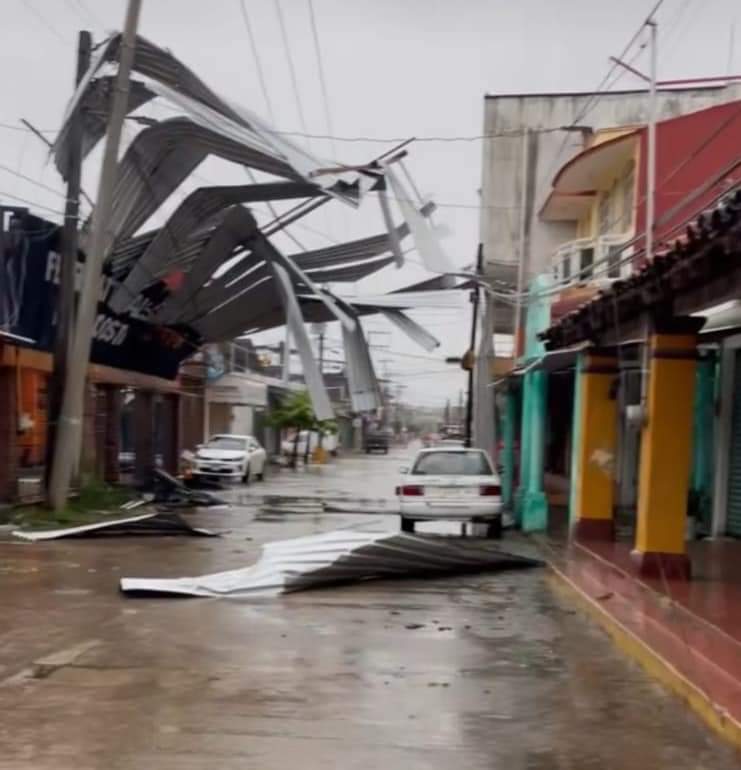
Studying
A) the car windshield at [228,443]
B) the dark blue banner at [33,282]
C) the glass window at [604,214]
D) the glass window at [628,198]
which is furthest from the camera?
the car windshield at [228,443]

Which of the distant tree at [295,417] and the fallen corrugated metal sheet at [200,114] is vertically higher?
the fallen corrugated metal sheet at [200,114]

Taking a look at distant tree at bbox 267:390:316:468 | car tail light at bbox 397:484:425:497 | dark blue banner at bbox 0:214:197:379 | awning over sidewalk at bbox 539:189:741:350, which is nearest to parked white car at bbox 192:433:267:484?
dark blue banner at bbox 0:214:197:379

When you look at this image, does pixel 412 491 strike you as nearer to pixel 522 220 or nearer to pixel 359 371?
pixel 359 371

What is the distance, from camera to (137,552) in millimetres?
16906

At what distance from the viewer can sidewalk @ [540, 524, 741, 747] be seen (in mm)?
7754

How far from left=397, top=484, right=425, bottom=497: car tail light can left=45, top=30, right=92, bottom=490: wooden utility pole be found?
20.9 ft

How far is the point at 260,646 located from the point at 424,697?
2.10 m

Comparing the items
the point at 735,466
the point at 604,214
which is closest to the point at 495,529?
the point at 735,466

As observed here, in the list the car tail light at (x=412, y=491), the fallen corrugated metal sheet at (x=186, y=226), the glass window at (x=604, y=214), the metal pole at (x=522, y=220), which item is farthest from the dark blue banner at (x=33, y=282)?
the glass window at (x=604, y=214)

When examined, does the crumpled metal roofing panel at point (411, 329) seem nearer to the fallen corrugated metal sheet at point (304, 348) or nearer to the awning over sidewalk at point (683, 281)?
the fallen corrugated metal sheet at point (304, 348)

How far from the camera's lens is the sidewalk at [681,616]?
7754mm

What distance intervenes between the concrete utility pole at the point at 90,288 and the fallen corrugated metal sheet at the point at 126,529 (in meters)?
1.30

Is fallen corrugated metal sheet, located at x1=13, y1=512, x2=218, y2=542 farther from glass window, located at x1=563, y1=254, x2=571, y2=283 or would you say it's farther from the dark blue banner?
glass window, located at x1=563, y1=254, x2=571, y2=283

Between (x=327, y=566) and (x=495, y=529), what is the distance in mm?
7622
